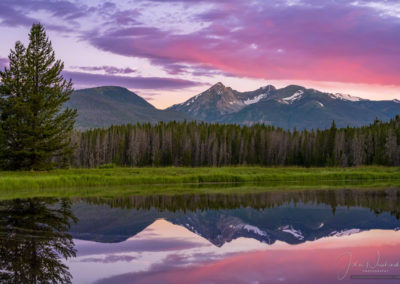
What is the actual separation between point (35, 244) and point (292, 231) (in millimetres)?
9057

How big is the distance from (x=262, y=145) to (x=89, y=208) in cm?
9601

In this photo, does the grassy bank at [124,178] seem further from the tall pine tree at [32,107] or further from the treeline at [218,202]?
the treeline at [218,202]

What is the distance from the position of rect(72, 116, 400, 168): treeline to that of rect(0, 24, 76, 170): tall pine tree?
2485 inches

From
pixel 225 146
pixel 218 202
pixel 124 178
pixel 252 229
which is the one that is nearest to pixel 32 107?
pixel 124 178

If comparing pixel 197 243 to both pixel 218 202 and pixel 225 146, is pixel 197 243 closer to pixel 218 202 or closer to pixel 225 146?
pixel 218 202

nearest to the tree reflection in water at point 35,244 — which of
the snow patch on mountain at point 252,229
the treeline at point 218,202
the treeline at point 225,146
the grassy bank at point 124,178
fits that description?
the treeline at point 218,202

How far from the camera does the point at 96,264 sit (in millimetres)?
11750

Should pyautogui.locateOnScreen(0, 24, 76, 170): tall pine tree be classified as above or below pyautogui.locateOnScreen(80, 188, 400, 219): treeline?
above

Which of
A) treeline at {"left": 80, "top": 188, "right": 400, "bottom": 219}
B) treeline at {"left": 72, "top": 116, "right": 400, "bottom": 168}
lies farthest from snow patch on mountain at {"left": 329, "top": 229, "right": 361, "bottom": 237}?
treeline at {"left": 72, "top": 116, "right": 400, "bottom": 168}

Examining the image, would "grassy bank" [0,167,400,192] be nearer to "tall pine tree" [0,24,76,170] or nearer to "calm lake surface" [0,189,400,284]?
"tall pine tree" [0,24,76,170]

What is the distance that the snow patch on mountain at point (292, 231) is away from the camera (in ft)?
52.3

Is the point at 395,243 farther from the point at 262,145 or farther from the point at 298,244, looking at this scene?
the point at 262,145

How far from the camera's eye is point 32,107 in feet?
135

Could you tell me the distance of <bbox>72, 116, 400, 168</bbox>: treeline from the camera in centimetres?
10606
